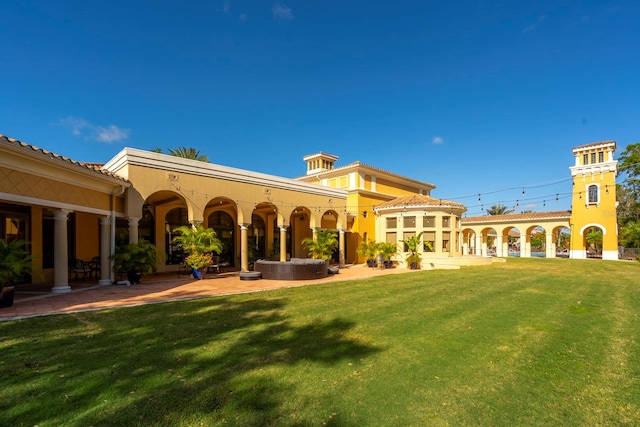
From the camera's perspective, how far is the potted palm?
1150 centimetres

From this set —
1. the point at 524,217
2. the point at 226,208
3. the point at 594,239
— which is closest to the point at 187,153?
the point at 226,208

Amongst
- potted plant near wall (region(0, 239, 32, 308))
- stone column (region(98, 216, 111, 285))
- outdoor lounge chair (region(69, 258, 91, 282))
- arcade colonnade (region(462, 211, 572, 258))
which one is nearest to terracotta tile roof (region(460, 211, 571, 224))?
arcade colonnade (region(462, 211, 572, 258))

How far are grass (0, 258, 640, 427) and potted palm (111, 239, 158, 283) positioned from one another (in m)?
4.63

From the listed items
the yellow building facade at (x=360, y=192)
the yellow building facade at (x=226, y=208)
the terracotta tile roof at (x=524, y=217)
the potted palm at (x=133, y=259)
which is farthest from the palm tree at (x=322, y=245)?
the terracotta tile roof at (x=524, y=217)

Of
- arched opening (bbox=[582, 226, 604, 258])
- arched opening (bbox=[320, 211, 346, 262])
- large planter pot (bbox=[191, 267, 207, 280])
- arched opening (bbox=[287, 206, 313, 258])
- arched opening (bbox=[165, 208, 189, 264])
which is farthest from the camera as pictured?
arched opening (bbox=[582, 226, 604, 258])

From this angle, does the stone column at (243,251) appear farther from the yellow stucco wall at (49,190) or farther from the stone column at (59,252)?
the stone column at (59,252)

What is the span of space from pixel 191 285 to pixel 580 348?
1110cm

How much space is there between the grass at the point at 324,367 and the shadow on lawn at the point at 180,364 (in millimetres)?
20

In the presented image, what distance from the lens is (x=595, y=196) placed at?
28891mm

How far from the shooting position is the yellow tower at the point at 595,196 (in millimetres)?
28016

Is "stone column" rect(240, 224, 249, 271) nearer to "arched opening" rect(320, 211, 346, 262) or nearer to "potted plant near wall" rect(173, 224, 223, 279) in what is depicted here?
"potted plant near wall" rect(173, 224, 223, 279)

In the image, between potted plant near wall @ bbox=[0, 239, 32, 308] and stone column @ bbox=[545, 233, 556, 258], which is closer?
potted plant near wall @ bbox=[0, 239, 32, 308]

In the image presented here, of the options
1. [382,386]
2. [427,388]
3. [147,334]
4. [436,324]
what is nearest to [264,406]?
[382,386]

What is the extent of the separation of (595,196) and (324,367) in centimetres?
3516
